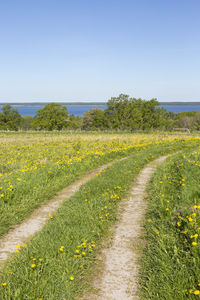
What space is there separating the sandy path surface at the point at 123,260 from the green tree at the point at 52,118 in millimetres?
52508

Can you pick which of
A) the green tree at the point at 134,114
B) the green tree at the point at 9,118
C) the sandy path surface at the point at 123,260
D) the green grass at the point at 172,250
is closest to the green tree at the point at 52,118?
the green tree at the point at 9,118

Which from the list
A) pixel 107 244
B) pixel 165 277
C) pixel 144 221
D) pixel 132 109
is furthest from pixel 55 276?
pixel 132 109

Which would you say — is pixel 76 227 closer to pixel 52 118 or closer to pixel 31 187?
pixel 31 187

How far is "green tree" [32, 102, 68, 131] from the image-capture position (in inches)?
2255

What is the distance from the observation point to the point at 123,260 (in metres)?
4.36

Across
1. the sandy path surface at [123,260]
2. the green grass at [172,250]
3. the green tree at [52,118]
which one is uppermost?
the green tree at [52,118]

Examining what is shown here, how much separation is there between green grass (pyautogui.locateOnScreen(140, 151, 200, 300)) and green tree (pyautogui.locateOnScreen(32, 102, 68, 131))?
52.7 metres

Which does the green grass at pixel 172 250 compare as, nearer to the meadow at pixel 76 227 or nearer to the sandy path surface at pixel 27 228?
the meadow at pixel 76 227

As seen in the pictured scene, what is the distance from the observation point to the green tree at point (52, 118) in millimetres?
57281

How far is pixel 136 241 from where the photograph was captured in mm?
5027

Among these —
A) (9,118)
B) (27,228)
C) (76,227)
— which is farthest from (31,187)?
(9,118)

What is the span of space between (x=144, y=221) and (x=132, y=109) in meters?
47.3

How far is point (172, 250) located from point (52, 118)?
5612 centimetres

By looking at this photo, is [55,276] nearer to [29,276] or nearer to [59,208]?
[29,276]
